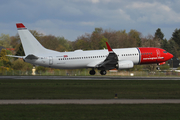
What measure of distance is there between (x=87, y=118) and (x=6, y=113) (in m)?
3.96

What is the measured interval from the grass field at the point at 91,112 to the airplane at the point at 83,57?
3223cm

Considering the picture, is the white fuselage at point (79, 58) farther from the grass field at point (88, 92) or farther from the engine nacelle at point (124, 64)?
the grass field at point (88, 92)

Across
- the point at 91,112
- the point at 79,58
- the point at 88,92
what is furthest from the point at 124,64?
the point at 91,112

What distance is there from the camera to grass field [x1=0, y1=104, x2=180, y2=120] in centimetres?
1259

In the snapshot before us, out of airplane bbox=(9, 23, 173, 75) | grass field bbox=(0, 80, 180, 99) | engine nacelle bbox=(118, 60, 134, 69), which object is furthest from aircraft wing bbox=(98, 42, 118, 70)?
grass field bbox=(0, 80, 180, 99)

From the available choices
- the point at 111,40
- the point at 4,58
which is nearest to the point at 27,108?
the point at 4,58

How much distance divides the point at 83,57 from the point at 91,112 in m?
35.7

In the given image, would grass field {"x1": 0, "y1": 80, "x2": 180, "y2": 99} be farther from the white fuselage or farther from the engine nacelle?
the white fuselage

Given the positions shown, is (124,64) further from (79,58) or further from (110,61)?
(79,58)

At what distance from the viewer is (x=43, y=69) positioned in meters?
66.6

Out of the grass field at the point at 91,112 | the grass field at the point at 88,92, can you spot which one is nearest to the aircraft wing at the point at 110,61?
the grass field at the point at 88,92

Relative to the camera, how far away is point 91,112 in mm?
13812

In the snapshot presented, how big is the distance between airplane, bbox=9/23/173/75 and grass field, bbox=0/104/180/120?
32.2 metres

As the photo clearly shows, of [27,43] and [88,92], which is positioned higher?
[27,43]
